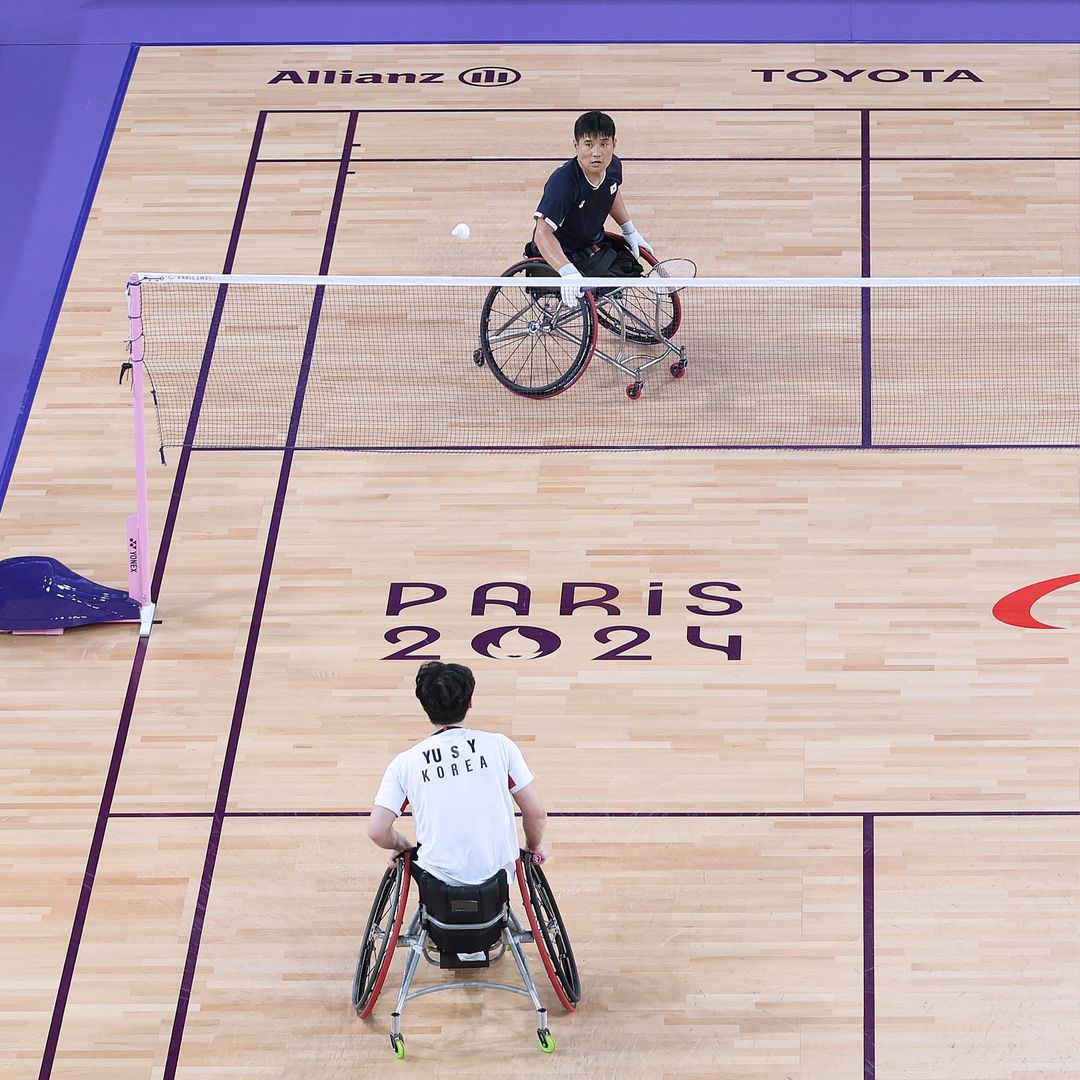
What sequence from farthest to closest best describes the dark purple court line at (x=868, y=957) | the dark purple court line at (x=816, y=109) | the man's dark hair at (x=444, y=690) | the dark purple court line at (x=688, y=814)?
the dark purple court line at (x=816, y=109) → the dark purple court line at (x=688, y=814) → the dark purple court line at (x=868, y=957) → the man's dark hair at (x=444, y=690)

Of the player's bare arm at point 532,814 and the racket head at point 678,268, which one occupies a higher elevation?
the racket head at point 678,268

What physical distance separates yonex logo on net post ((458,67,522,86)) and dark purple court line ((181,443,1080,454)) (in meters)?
3.93

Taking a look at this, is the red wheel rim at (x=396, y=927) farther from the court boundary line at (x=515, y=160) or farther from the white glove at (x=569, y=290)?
the court boundary line at (x=515, y=160)

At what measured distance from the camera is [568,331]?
34.4 feet

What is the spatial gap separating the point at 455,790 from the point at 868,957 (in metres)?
2.00

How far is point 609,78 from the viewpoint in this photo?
13172mm

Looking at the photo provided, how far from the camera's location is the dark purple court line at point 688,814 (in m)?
8.28

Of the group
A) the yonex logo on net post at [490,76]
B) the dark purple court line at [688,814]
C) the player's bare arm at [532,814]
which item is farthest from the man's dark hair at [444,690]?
the yonex logo on net post at [490,76]

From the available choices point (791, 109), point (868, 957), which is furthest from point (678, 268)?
point (868, 957)

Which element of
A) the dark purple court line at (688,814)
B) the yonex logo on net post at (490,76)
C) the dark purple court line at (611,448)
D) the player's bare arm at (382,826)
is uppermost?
the yonex logo on net post at (490,76)

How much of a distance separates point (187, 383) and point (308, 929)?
12.7ft

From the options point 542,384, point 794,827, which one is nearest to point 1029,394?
point 542,384

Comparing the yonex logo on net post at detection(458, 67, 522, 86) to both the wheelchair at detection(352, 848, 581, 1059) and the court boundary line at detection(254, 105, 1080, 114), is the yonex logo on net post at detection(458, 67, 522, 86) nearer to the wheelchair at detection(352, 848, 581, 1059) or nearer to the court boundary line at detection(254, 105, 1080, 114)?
the court boundary line at detection(254, 105, 1080, 114)

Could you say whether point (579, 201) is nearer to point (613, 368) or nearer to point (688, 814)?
point (613, 368)
